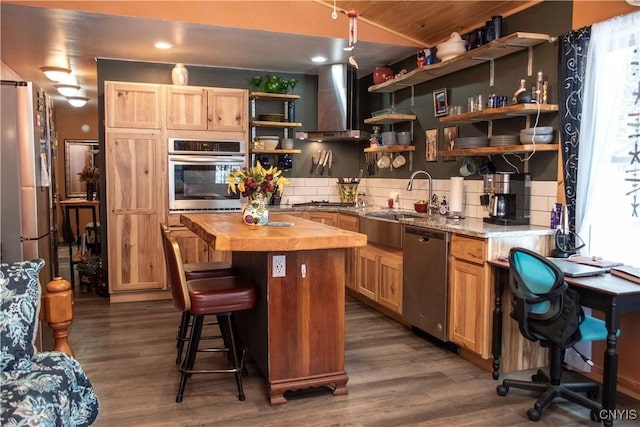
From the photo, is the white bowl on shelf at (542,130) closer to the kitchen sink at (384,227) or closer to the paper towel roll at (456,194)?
the paper towel roll at (456,194)

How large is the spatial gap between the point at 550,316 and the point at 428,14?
9.13 feet

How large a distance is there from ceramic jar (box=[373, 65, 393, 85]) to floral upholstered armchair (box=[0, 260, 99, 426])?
4.10 meters

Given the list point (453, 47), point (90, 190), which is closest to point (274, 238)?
point (453, 47)

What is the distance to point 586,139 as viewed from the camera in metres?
3.24

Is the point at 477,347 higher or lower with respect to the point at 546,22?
lower

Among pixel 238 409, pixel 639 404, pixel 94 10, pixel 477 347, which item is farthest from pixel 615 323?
pixel 94 10

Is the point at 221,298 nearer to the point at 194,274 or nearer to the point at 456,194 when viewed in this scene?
the point at 194,274

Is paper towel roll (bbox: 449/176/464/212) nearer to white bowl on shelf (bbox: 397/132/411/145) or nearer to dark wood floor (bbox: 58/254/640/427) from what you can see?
white bowl on shelf (bbox: 397/132/411/145)

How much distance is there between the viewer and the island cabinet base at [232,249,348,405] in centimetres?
290

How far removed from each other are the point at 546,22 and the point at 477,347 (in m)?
2.32

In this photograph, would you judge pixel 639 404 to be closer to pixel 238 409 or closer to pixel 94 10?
pixel 238 409

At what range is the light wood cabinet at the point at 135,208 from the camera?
16.7 feet

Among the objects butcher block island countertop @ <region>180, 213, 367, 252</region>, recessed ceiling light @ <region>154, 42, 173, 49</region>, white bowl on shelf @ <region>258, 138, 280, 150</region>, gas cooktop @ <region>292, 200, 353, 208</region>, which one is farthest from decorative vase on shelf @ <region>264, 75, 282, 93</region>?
butcher block island countertop @ <region>180, 213, 367, 252</region>

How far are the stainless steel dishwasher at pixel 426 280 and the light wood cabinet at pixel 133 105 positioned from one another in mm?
2838
